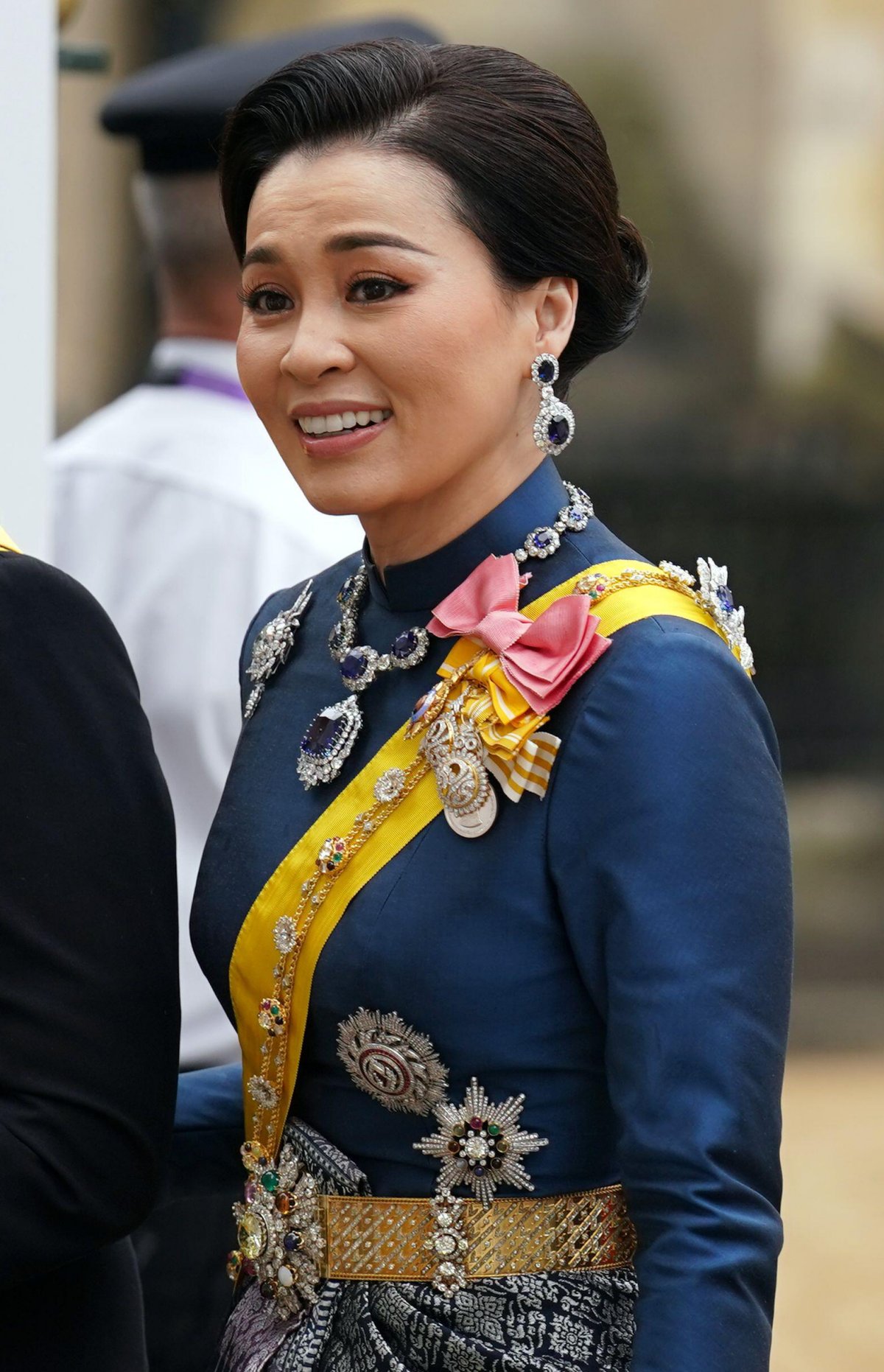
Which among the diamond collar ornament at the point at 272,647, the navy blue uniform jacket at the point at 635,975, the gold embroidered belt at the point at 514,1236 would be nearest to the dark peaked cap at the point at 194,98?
the diamond collar ornament at the point at 272,647

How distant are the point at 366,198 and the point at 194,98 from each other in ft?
5.90

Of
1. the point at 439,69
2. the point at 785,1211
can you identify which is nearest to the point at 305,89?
the point at 439,69

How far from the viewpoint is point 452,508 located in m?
1.66

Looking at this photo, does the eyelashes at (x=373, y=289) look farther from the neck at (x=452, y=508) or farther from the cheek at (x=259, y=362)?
the neck at (x=452, y=508)

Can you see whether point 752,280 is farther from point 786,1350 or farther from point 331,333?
point 331,333

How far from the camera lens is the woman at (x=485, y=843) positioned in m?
1.43

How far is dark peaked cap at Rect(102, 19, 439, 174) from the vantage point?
3.22 m

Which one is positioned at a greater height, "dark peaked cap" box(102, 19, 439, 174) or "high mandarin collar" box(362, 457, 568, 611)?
"dark peaked cap" box(102, 19, 439, 174)

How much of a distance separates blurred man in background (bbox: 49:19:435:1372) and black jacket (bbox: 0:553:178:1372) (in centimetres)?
105

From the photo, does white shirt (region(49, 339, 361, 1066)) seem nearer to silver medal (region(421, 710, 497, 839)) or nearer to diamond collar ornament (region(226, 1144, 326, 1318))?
diamond collar ornament (region(226, 1144, 326, 1318))

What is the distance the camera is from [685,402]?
7.43 m

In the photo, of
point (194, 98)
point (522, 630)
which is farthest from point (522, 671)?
point (194, 98)

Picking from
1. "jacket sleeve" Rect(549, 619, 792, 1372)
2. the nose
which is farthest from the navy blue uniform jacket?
the nose

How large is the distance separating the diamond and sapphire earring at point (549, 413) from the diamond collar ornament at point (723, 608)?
0.15 m
